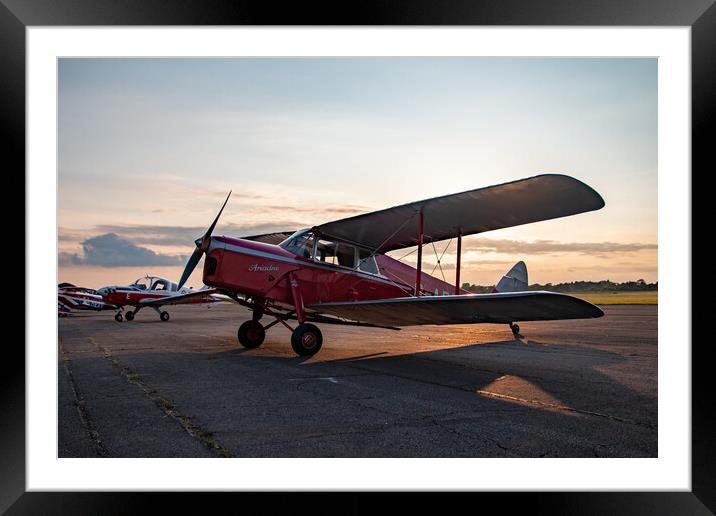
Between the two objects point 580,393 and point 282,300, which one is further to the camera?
point 282,300

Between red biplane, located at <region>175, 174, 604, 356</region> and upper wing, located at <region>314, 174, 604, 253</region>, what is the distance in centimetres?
2

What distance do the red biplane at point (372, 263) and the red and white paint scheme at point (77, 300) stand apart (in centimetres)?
2378

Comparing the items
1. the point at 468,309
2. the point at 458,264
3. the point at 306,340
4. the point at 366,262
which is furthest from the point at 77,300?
the point at 468,309

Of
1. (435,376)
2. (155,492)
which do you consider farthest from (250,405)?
(435,376)

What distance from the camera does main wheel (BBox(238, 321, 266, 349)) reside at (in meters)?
10.5

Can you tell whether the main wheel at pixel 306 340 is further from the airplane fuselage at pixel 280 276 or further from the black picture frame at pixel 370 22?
the black picture frame at pixel 370 22

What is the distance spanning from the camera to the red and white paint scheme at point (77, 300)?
29703 millimetres

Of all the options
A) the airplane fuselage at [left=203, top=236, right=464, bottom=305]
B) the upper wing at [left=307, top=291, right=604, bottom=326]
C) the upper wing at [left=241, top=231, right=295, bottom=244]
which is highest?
the upper wing at [left=241, top=231, right=295, bottom=244]

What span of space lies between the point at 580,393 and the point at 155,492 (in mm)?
4501

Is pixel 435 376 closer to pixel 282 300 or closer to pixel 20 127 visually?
pixel 282 300

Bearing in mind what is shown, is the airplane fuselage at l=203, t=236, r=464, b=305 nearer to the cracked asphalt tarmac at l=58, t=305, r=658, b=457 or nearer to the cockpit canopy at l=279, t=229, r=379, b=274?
the cockpit canopy at l=279, t=229, r=379, b=274

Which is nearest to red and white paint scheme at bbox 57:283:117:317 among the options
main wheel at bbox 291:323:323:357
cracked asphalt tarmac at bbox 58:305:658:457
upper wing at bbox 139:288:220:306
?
upper wing at bbox 139:288:220:306

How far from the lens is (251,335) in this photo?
34.7 ft

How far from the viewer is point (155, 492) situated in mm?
3668
